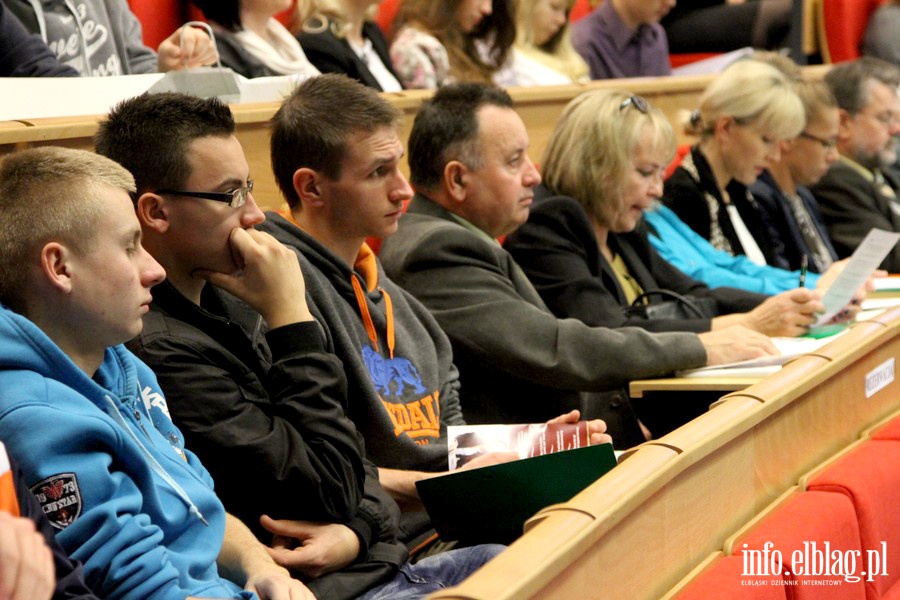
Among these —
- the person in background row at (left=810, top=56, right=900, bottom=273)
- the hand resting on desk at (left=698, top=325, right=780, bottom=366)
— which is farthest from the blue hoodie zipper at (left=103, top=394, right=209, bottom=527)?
the person in background row at (left=810, top=56, right=900, bottom=273)

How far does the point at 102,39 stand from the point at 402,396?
3.84 ft

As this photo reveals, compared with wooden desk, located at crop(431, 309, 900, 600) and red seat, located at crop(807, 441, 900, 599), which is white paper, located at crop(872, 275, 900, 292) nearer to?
wooden desk, located at crop(431, 309, 900, 600)

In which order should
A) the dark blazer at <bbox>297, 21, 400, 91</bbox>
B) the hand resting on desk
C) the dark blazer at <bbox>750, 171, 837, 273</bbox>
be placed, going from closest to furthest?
the hand resting on desk < the dark blazer at <bbox>297, 21, 400, 91</bbox> < the dark blazer at <bbox>750, 171, 837, 273</bbox>

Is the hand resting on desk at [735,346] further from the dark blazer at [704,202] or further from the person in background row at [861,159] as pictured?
the person in background row at [861,159]

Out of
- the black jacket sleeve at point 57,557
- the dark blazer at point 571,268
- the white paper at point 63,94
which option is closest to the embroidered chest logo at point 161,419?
the black jacket sleeve at point 57,557

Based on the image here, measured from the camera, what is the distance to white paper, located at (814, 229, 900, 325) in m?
2.87

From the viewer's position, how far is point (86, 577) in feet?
4.20

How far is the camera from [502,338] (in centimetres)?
247

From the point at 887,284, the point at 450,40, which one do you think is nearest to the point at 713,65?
the point at 450,40

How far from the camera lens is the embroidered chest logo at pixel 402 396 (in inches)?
83.2

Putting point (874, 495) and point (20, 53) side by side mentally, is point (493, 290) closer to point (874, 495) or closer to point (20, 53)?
point (874, 495)

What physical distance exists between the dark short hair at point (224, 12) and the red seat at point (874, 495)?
6.18ft

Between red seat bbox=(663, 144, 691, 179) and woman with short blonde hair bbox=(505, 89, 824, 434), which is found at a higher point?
woman with short blonde hair bbox=(505, 89, 824, 434)

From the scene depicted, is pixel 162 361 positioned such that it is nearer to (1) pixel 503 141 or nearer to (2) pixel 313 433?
(2) pixel 313 433
